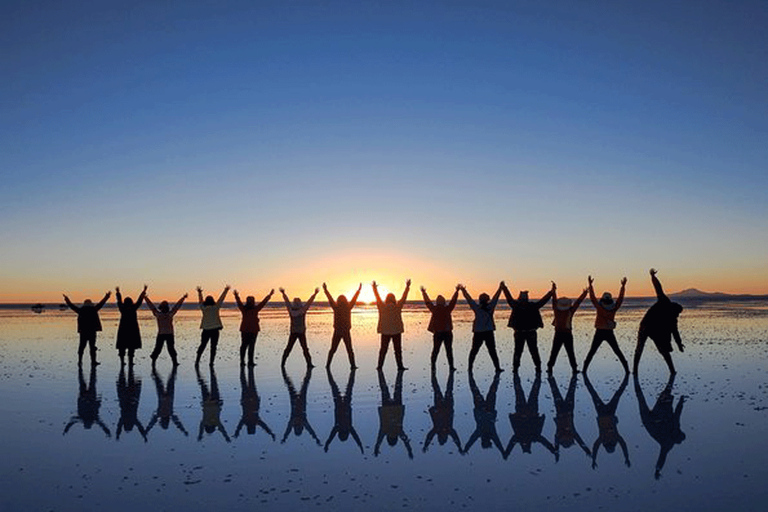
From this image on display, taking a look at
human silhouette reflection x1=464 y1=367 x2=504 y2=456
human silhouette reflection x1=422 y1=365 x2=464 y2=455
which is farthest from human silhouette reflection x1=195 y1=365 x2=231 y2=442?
human silhouette reflection x1=464 y1=367 x2=504 y2=456

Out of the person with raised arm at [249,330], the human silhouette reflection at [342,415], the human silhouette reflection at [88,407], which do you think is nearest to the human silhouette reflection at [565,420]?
the human silhouette reflection at [342,415]

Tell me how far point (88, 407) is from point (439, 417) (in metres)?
7.26

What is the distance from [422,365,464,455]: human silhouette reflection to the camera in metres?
9.71

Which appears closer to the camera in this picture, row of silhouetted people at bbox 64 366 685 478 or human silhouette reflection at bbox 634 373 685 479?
human silhouette reflection at bbox 634 373 685 479

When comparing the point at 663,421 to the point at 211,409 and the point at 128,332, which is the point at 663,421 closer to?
the point at 211,409

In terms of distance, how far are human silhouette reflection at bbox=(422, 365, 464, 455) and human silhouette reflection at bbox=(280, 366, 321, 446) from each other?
6.34ft

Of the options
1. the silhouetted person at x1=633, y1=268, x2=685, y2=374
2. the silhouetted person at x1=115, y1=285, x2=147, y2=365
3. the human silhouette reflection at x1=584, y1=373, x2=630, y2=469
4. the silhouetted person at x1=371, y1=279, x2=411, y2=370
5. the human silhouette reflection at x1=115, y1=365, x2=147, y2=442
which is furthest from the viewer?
the silhouetted person at x1=115, y1=285, x2=147, y2=365

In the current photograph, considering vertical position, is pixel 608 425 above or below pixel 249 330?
below

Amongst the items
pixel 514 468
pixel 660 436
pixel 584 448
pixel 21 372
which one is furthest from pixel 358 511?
pixel 21 372

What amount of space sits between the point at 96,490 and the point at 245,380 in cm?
880

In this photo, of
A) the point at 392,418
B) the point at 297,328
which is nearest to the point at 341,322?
the point at 297,328

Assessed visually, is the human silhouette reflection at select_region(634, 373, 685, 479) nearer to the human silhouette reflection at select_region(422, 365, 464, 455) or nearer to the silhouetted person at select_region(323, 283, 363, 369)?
the human silhouette reflection at select_region(422, 365, 464, 455)

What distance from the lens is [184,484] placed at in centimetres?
757

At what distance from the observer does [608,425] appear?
1052cm
